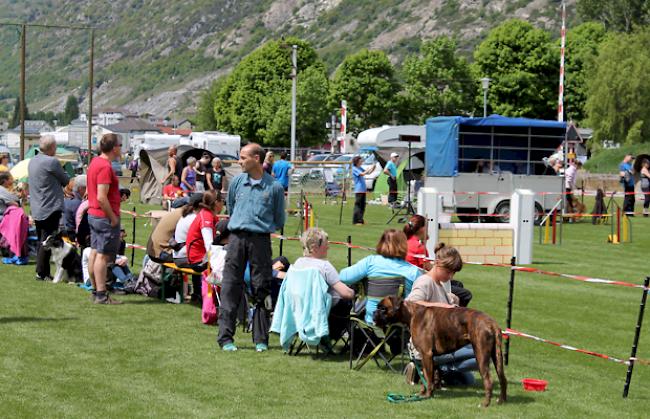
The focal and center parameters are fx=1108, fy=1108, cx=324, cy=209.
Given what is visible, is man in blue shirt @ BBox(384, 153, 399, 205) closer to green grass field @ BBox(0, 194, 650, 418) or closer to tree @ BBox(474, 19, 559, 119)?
green grass field @ BBox(0, 194, 650, 418)

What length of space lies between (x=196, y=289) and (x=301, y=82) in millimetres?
76741

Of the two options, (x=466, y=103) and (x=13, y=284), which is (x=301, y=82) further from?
(x=13, y=284)

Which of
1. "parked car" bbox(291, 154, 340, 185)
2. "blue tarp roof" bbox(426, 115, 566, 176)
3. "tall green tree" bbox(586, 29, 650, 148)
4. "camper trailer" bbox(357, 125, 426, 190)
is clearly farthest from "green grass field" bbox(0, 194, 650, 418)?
"tall green tree" bbox(586, 29, 650, 148)

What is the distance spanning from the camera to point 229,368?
364 inches

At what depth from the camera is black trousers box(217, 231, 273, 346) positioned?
33.0ft

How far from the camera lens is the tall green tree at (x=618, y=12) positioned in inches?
4400

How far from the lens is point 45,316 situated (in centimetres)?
1190

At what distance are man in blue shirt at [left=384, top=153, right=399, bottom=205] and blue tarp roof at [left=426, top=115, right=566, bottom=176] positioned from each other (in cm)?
91

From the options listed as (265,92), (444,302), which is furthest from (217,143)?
(444,302)

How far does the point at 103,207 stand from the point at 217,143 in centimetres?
5743

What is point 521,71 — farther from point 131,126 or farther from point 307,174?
point 131,126

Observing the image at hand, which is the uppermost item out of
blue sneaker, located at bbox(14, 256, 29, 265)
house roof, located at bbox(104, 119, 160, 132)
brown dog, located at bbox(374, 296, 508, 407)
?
house roof, located at bbox(104, 119, 160, 132)

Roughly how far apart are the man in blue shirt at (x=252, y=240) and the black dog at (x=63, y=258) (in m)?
5.18

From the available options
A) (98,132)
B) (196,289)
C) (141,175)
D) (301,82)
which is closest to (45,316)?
(196,289)
